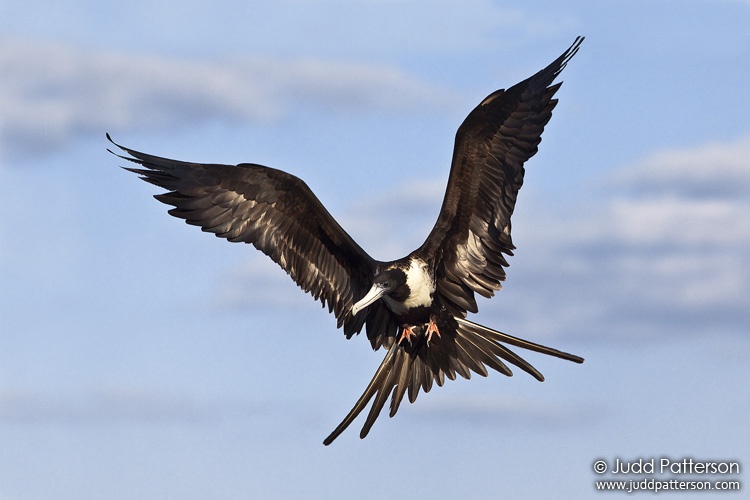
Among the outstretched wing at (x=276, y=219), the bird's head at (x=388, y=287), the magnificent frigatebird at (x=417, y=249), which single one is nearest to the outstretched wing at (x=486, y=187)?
the magnificent frigatebird at (x=417, y=249)

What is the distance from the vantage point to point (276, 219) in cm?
A: 1507

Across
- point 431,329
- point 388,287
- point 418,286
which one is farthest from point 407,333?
point 388,287

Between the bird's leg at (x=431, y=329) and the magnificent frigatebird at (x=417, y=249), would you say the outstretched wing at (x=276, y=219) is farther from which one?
the bird's leg at (x=431, y=329)

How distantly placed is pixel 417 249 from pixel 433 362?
1005 mm

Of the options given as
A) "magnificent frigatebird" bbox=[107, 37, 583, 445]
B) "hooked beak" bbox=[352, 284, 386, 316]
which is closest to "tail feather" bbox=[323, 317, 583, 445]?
"magnificent frigatebird" bbox=[107, 37, 583, 445]

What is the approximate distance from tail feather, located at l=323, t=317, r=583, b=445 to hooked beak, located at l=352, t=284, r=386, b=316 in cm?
68

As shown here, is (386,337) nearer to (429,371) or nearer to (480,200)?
(429,371)

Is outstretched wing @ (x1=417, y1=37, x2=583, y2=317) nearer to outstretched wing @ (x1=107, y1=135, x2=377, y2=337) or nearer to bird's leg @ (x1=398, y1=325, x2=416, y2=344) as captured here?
bird's leg @ (x1=398, y1=325, x2=416, y2=344)

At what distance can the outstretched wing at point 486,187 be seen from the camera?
1468 centimetres

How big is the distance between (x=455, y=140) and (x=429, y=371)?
2.05m

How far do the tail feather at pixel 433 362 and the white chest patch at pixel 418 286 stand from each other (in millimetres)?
368

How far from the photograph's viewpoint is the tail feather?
1492 cm

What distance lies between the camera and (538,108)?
14.8m

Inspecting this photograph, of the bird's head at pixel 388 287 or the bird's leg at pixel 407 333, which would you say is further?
the bird's leg at pixel 407 333
